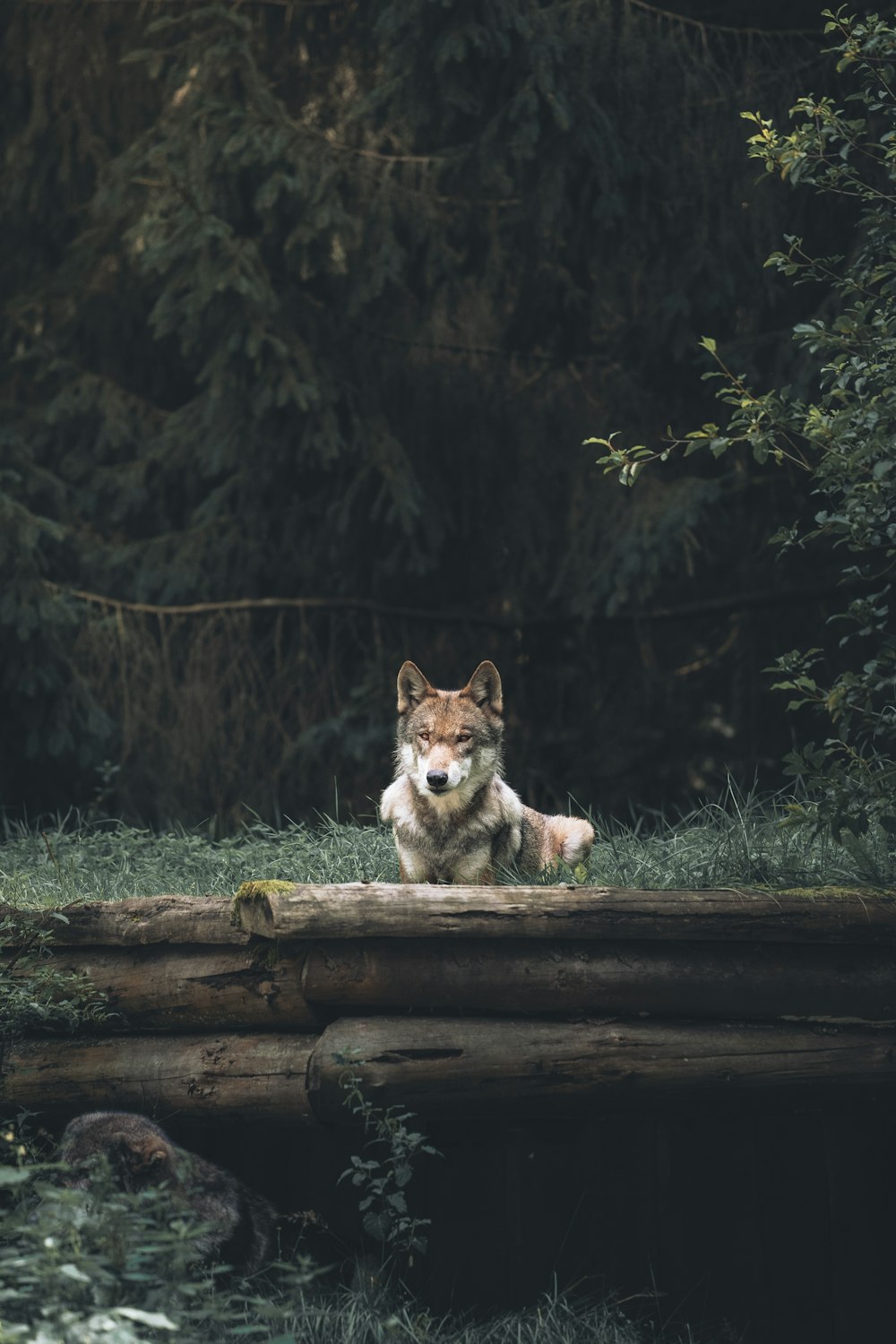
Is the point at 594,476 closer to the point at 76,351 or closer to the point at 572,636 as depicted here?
the point at 572,636

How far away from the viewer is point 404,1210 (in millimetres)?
4605

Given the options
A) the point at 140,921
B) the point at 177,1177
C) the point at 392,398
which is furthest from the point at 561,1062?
the point at 392,398

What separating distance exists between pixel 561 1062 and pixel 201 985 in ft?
4.41

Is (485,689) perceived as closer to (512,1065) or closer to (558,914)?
(558,914)

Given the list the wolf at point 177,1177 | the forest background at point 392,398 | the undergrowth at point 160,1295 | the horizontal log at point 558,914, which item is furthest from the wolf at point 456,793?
the forest background at point 392,398

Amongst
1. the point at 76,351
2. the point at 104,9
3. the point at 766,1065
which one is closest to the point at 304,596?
the point at 76,351

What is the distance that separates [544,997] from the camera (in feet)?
15.8

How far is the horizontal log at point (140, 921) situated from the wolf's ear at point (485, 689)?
1.28m

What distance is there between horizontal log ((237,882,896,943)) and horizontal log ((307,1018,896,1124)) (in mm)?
332

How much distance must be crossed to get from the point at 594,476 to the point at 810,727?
240 centimetres

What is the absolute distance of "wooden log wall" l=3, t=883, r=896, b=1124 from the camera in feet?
15.6

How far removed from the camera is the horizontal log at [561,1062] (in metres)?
4.73

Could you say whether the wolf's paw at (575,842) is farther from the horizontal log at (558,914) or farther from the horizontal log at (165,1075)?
the horizontal log at (165,1075)

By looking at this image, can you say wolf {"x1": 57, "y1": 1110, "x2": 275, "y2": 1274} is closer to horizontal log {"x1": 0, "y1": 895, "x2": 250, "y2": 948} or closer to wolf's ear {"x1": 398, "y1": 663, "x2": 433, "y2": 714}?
horizontal log {"x1": 0, "y1": 895, "x2": 250, "y2": 948}
